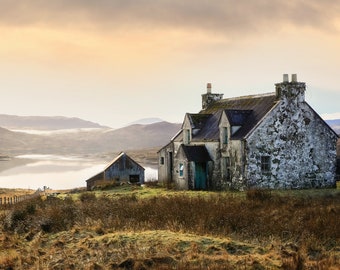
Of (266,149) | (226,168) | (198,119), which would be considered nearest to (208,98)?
(198,119)

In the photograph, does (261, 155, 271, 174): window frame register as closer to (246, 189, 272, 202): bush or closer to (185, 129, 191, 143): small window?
(246, 189, 272, 202): bush

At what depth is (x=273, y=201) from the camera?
87.1 ft

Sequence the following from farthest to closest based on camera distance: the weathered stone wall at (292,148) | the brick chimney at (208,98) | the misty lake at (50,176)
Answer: the misty lake at (50,176), the brick chimney at (208,98), the weathered stone wall at (292,148)

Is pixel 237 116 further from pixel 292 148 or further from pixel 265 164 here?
pixel 292 148

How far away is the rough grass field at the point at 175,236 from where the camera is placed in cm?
1330

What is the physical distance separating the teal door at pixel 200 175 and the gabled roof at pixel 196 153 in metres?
0.51

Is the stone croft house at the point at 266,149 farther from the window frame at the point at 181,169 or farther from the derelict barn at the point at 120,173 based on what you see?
the derelict barn at the point at 120,173

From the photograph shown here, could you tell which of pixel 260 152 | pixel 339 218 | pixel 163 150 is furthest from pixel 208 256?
pixel 163 150

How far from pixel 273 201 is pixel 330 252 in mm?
11831

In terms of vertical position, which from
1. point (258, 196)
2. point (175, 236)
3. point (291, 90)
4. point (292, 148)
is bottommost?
point (175, 236)

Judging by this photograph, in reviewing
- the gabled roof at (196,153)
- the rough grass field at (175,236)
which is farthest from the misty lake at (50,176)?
the rough grass field at (175,236)

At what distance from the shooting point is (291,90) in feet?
124

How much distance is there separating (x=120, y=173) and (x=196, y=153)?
54.2ft

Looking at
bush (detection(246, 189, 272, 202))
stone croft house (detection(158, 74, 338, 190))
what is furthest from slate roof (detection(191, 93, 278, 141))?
bush (detection(246, 189, 272, 202))
